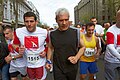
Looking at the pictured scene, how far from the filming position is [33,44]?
438 centimetres

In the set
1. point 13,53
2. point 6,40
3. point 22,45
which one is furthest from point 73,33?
point 6,40

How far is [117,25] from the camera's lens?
15.6ft

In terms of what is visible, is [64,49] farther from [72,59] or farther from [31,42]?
[31,42]

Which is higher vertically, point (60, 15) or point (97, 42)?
point (60, 15)

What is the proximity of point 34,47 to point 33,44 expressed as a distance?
5 cm

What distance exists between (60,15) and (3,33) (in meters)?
2.06

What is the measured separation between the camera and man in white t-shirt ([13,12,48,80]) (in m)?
4.38

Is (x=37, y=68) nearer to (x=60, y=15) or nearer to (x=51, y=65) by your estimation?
(x=51, y=65)

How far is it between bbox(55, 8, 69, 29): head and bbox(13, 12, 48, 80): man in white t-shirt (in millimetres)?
Result: 518

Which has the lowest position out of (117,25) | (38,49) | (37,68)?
(37,68)

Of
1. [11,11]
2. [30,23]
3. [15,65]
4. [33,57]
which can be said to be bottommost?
[15,65]

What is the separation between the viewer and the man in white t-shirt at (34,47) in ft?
14.4

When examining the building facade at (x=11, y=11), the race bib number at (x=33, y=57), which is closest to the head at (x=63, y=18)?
the race bib number at (x=33, y=57)

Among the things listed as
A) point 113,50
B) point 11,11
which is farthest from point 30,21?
point 11,11
